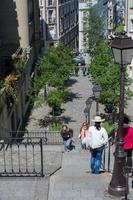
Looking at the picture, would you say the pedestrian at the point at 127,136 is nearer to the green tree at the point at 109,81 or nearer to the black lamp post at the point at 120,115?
the black lamp post at the point at 120,115

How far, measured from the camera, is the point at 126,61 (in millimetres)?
11969

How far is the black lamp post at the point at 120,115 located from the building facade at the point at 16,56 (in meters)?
15.4

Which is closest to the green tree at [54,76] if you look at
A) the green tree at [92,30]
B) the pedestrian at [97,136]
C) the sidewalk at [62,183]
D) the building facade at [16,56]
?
the building facade at [16,56]

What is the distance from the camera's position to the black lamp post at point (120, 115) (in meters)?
11.9

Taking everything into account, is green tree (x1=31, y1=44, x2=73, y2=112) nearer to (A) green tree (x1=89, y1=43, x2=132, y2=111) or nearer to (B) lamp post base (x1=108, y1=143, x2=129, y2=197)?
(A) green tree (x1=89, y1=43, x2=132, y2=111)

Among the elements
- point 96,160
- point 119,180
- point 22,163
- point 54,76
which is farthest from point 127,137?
point 54,76

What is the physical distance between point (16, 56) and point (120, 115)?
23101 millimetres

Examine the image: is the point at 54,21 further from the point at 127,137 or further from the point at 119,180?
the point at 119,180

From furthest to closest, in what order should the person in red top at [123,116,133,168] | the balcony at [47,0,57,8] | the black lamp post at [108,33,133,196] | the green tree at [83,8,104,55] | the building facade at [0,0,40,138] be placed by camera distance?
1. the green tree at [83,8,104,55]
2. the balcony at [47,0,57,8]
3. the building facade at [0,0,40,138]
4. the person in red top at [123,116,133,168]
5. the black lamp post at [108,33,133,196]

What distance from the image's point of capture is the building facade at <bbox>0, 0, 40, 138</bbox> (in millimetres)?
29141

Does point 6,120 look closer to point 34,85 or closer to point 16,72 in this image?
point 16,72

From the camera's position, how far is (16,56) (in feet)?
113

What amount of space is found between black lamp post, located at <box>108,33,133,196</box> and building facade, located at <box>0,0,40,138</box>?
15.4m

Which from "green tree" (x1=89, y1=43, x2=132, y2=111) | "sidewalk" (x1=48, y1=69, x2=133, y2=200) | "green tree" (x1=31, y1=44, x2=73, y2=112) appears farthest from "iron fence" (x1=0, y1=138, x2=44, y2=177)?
"green tree" (x1=89, y1=43, x2=132, y2=111)
